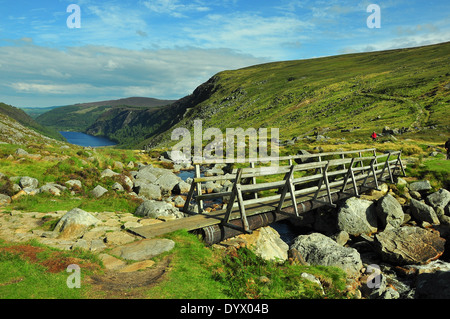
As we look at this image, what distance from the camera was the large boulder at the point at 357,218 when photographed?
17.4m

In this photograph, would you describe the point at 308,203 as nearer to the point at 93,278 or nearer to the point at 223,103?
Result: the point at 93,278

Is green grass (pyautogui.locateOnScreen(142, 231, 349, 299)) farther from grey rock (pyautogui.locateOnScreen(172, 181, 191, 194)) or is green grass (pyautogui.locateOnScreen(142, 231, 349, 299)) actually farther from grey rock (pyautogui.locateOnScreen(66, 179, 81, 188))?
grey rock (pyautogui.locateOnScreen(172, 181, 191, 194))

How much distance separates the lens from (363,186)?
19.8 meters

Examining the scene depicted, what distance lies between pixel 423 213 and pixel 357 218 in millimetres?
4274

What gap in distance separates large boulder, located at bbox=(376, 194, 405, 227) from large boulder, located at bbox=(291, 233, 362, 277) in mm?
6344

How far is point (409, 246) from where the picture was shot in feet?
46.2

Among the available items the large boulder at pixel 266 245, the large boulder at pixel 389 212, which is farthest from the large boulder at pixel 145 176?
the large boulder at pixel 389 212

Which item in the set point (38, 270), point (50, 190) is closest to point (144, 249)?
point (38, 270)

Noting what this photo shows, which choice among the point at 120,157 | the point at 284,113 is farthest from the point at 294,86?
the point at 120,157

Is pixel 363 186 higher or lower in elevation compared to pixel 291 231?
higher

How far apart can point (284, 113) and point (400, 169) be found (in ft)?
374

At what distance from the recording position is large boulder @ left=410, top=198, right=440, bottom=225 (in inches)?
675

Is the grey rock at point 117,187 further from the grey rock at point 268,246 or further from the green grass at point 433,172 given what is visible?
the green grass at point 433,172

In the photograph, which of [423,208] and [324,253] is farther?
[423,208]
